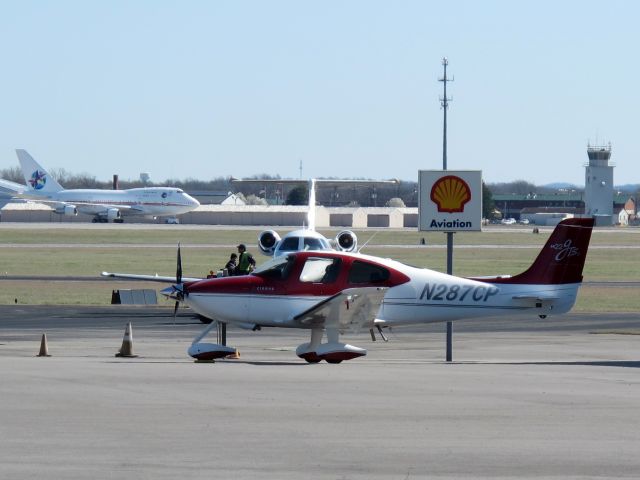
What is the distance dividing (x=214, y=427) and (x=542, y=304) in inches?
392

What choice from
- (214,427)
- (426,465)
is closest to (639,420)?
(426,465)

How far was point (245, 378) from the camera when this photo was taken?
15242 mm

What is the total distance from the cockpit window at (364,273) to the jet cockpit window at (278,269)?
99cm

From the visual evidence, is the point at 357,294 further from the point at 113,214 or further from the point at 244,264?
the point at 113,214

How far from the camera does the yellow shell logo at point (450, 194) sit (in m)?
21.7

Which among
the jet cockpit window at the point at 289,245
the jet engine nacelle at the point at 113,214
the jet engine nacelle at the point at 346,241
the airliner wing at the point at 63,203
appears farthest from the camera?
the airliner wing at the point at 63,203

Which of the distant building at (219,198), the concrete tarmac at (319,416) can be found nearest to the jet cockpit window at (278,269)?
the concrete tarmac at (319,416)

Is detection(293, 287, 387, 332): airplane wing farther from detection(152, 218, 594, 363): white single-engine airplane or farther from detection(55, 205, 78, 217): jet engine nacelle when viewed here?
detection(55, 205, 78, 217): jet engine nacelle

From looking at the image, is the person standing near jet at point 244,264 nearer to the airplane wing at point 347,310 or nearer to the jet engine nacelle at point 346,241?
the jet engine nacelle at point 346,241

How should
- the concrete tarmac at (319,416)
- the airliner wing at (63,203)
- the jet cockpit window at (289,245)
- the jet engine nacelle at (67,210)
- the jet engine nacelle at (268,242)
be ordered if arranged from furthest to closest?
the airliner wing at (63,203)
the jet engine nacelle at (67,210)
the jet engine nacelle at (268,242)
the jet cockpit window at (289,245)
the concrete tarmac at (319,416)

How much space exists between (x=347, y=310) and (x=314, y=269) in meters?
1.07

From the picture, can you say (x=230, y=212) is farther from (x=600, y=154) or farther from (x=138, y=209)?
(x=600, y=154)

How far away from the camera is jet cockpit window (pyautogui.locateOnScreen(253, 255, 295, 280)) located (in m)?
18.9

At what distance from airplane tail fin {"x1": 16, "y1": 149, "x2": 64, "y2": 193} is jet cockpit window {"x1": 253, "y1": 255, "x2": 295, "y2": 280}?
104m
